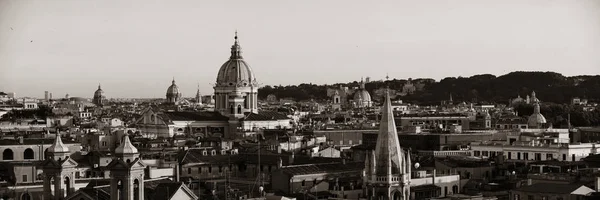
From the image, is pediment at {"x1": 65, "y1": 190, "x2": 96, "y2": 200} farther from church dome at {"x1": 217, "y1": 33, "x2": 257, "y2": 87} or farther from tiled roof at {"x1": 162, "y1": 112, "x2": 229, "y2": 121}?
church dome at {"x1": 217, "y1": 33, "x2": 257, "y2": 87}

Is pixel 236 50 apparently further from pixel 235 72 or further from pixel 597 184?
→ pixel 597 184

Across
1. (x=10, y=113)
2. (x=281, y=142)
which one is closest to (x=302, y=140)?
(x=281, y=142)

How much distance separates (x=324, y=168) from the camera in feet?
166

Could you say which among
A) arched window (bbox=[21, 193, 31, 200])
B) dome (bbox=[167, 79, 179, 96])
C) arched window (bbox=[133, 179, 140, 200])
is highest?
dome (bbox=[167, 79, 179, 96])

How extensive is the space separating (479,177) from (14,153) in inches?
998

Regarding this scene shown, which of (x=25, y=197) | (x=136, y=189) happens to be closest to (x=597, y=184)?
(x=136, y=189)

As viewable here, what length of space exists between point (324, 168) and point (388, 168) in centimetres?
1262

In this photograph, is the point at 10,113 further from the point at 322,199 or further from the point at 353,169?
the point at 322,199

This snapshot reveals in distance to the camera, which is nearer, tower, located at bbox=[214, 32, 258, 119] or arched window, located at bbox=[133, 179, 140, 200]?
arched window, located at bbox=[133, 179, 140, 200]

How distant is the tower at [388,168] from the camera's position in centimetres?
3816

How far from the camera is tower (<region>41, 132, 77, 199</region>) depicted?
34.4m

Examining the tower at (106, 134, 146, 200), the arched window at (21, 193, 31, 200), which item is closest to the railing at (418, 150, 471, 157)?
the arched window at (21, 193, 31, 200)

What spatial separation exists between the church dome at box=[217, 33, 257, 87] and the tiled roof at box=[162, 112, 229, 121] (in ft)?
12.2

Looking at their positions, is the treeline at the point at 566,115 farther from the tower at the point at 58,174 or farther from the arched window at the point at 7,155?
the tower at the point at 58,174
